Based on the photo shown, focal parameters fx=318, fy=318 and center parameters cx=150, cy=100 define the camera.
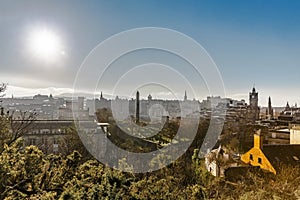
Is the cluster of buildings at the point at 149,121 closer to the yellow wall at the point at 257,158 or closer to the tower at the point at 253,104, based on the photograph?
the yellow wall at the point at 257,158

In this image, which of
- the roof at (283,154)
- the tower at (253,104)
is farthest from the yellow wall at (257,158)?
the tower at (253,104)

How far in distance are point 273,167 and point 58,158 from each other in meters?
6.46

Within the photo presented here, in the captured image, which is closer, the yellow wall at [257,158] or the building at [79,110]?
the yellow wall at [257,158]

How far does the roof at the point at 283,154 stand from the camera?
9723 mm

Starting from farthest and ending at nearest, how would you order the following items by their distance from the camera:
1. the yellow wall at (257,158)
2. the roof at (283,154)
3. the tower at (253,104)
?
the tower at (253,104), the roof at (283,154), the yellow wall at (257,158)

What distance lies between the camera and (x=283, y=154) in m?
10.2

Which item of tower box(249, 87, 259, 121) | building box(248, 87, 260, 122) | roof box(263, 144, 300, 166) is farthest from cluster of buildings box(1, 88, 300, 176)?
tower box(249, 87, 259, 121)

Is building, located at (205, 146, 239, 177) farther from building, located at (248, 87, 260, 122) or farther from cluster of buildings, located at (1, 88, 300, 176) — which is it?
building, located at (248, 87, 260, 122)

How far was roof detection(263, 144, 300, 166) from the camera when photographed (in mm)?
9723

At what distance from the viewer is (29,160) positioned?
494 centimetres

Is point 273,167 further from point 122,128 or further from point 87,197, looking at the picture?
point 87,197

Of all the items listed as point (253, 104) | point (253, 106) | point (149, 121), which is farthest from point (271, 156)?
point (253, 104)

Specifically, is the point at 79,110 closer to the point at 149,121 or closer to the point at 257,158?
the point at 149,121

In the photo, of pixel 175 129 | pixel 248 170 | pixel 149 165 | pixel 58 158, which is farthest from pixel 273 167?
pixel 58 158
